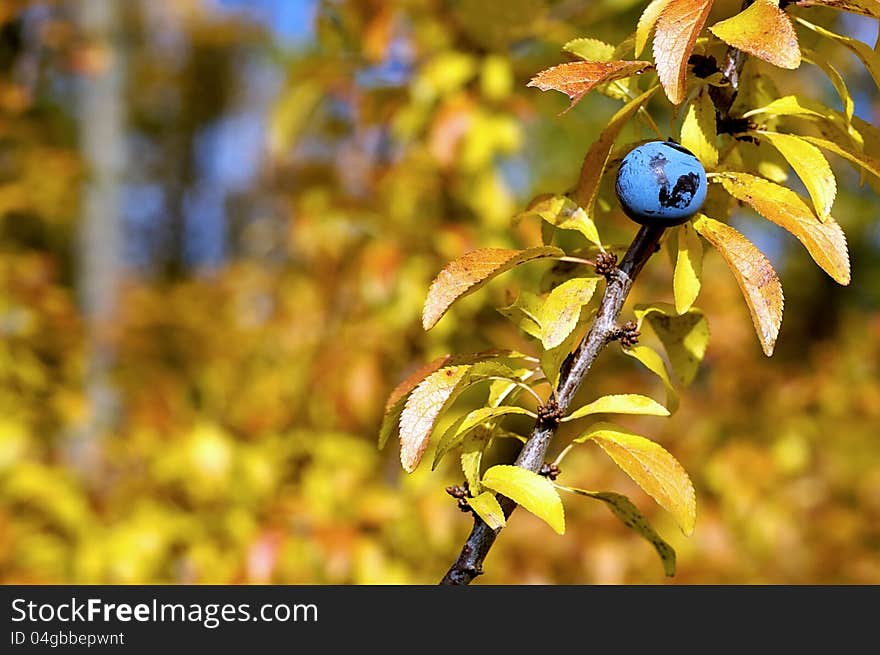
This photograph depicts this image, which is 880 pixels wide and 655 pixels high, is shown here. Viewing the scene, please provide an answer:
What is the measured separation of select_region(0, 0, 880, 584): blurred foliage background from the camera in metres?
1.56

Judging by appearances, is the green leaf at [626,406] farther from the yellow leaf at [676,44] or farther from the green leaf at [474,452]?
the yellow leaf at [676,44]

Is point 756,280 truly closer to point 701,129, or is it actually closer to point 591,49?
point 701,129

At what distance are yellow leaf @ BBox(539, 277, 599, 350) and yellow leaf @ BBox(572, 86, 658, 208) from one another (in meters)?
0.06

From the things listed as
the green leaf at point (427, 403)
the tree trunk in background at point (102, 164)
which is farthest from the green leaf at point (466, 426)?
the tree trunk in background at point (102, 164)

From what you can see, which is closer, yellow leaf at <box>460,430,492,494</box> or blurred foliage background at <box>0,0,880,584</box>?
yellow leaf at <box>460,430,492,494</box>

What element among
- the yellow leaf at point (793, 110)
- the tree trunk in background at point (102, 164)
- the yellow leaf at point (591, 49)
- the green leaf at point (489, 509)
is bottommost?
the green leaf at point (489, 509)

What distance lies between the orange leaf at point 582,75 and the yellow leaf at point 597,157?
3cm

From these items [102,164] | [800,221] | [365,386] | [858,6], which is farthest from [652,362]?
[102,164]

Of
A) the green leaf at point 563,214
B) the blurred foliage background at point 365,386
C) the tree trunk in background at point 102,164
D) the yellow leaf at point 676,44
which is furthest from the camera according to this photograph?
the tree trunk in background at point 102,164

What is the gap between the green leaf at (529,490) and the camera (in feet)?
1.73

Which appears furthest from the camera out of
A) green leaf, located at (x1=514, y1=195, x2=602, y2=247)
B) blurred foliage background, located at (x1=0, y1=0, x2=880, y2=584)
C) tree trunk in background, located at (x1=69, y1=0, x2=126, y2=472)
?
tree trunk in background, located at (x1=69, y1=0, x2=126, y2=472)

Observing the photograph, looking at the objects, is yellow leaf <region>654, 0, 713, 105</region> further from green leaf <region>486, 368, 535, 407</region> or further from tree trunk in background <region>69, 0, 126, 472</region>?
tree trunk in background <region>69, 0, 126, 472</region>

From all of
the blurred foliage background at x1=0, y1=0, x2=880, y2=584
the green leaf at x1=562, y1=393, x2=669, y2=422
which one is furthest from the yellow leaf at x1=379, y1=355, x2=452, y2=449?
the blurred foliage background at x1=0, y1=0, x2=880, y2=584

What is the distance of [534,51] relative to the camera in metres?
1.80
